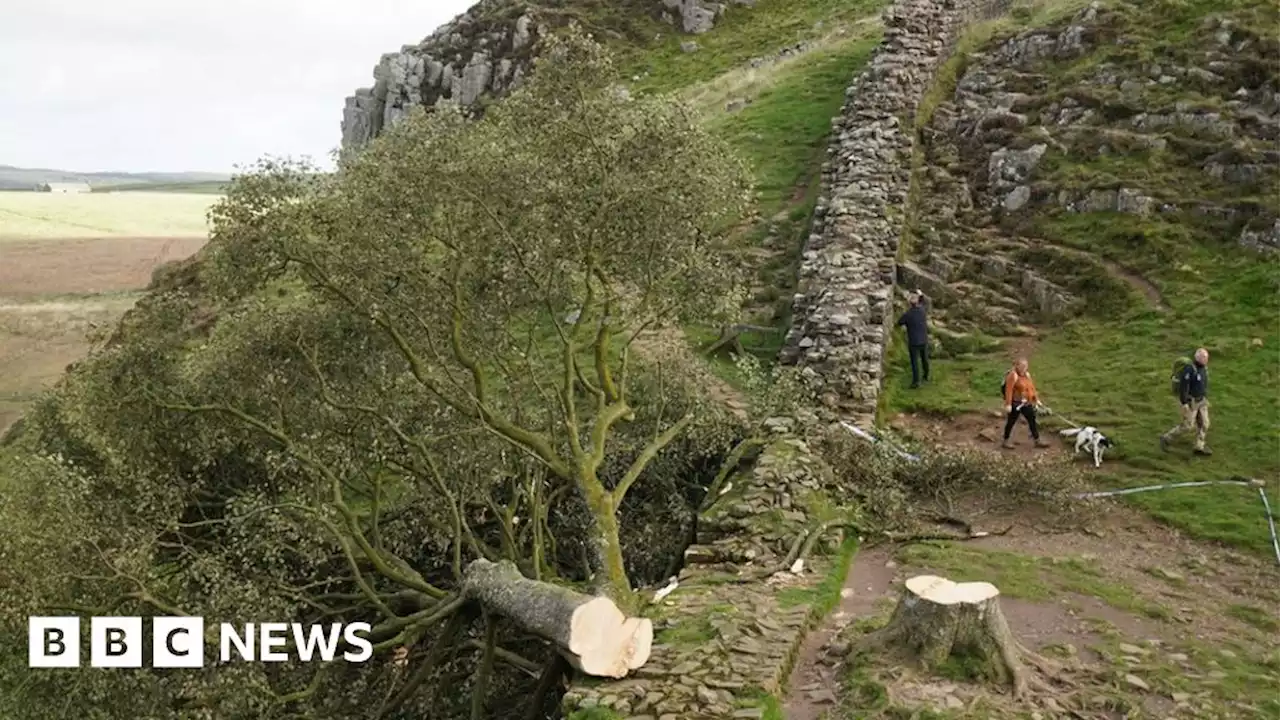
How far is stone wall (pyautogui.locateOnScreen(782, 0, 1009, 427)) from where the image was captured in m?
22.2

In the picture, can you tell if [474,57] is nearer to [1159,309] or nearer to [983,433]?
[1159,309]

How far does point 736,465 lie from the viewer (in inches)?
727

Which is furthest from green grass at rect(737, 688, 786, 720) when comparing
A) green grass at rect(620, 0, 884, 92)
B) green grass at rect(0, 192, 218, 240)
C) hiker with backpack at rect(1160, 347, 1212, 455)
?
green grass at rect(0, 192, 218, 240)

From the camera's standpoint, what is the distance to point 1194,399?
60.5ft

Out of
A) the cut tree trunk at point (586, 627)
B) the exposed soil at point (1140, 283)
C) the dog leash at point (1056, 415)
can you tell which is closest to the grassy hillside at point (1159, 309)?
the exposed soil at point (1140, 283)

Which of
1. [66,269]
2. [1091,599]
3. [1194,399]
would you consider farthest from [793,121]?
[66,269]

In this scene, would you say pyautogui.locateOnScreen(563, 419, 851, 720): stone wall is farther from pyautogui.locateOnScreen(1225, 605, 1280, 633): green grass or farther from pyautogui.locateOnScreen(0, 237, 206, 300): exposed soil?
pyautogui.locateOnScreen(0, 237, 206, 300): exposed soil

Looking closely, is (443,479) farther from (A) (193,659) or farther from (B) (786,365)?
(B) (786,365)

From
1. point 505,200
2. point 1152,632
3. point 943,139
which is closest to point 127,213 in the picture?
point 943,139

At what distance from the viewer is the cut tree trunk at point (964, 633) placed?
1086 cm

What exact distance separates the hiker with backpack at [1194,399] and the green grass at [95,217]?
89.4m

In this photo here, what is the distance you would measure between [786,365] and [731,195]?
22.3ft

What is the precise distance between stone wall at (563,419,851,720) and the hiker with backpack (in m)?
6.92

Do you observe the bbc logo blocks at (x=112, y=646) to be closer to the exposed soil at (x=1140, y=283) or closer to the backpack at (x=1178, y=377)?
the backpack at (x=1178, y=377)
